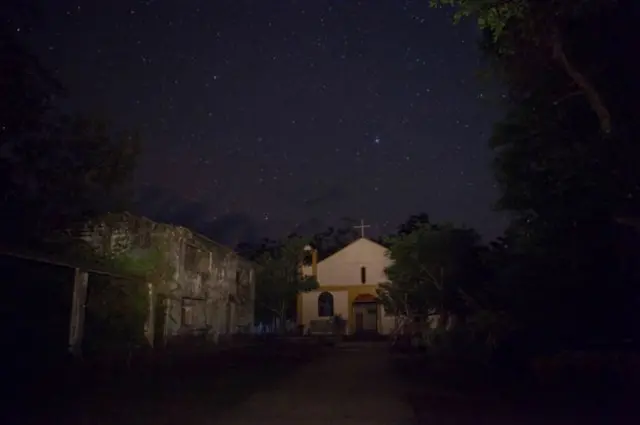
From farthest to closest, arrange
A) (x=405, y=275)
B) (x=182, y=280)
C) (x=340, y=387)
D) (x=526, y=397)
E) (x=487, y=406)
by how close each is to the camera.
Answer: (x=405, y=275) → (x=182, y=280) → (x=340, y=387) → (x=526, y=397) → (x=487, y=406)

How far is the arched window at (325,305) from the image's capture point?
58.9m

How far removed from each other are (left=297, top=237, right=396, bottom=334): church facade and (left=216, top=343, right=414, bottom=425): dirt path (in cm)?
3699

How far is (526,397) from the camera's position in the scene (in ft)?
45.6

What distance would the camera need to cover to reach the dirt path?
429 inches

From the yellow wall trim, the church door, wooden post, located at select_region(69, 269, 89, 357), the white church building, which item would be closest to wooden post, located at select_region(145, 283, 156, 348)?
wooden post, located at select_region(69, 269, 89, 357)

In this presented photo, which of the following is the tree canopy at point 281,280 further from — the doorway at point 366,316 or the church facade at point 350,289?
the doorway at point 366,316

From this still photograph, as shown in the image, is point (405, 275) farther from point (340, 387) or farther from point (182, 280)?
point (340, 387)

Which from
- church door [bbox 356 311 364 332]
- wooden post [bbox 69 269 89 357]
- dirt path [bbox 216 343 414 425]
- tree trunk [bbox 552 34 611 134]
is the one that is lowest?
dirt path [bbox 216 343 414 425]

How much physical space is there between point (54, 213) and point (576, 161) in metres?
13.4

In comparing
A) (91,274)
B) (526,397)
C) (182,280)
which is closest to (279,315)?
(182,280)

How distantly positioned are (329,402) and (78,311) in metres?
8.99

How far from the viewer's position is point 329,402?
44.0ft

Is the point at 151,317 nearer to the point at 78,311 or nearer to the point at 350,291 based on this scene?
the point at 78,311

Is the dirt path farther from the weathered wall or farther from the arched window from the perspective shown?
the arched window
